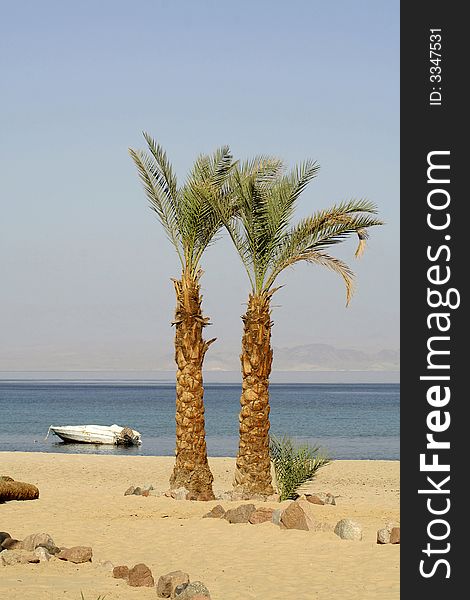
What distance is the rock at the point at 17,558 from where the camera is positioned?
40.7 ft

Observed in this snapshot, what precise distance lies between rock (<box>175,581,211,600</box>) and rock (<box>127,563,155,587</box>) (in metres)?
0.95

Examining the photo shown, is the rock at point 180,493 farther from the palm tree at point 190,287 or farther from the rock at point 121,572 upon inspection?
the rock at point 121,572

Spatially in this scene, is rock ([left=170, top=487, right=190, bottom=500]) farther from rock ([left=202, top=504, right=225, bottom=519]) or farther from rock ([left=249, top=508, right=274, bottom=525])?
rock ([left=249, top=508, right=274, bottom=525])

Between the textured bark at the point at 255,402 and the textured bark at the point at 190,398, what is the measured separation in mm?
802

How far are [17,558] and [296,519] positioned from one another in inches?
190

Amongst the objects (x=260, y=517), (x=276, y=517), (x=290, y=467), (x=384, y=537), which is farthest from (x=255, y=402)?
(x=384, y=537)

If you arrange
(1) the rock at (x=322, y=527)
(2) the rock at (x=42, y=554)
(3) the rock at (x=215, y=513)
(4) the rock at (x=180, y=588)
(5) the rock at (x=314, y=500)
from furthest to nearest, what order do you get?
(5) the rock at (x=314, y=500) → (3) the rock at (x=215, y=513) → (1) the rock at (x=322, y=527) → (2) the rock at (x=42, y=554) → (4) the rock at (x=180, y=588)

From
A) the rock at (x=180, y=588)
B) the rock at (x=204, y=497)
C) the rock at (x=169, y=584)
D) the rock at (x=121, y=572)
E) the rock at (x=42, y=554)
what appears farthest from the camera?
the rock at (x=204, y=497)

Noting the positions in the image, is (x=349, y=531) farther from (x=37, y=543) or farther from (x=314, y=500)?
(x=314, y=500)

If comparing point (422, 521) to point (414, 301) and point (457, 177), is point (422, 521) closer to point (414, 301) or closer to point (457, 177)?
point (414, 301)

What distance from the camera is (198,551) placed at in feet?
46.7

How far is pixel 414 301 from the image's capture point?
7.46m

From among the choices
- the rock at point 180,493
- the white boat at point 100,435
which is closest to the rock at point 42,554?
the rock at point 180,493

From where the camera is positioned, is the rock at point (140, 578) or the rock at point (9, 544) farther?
the rock at point (9, 544)
